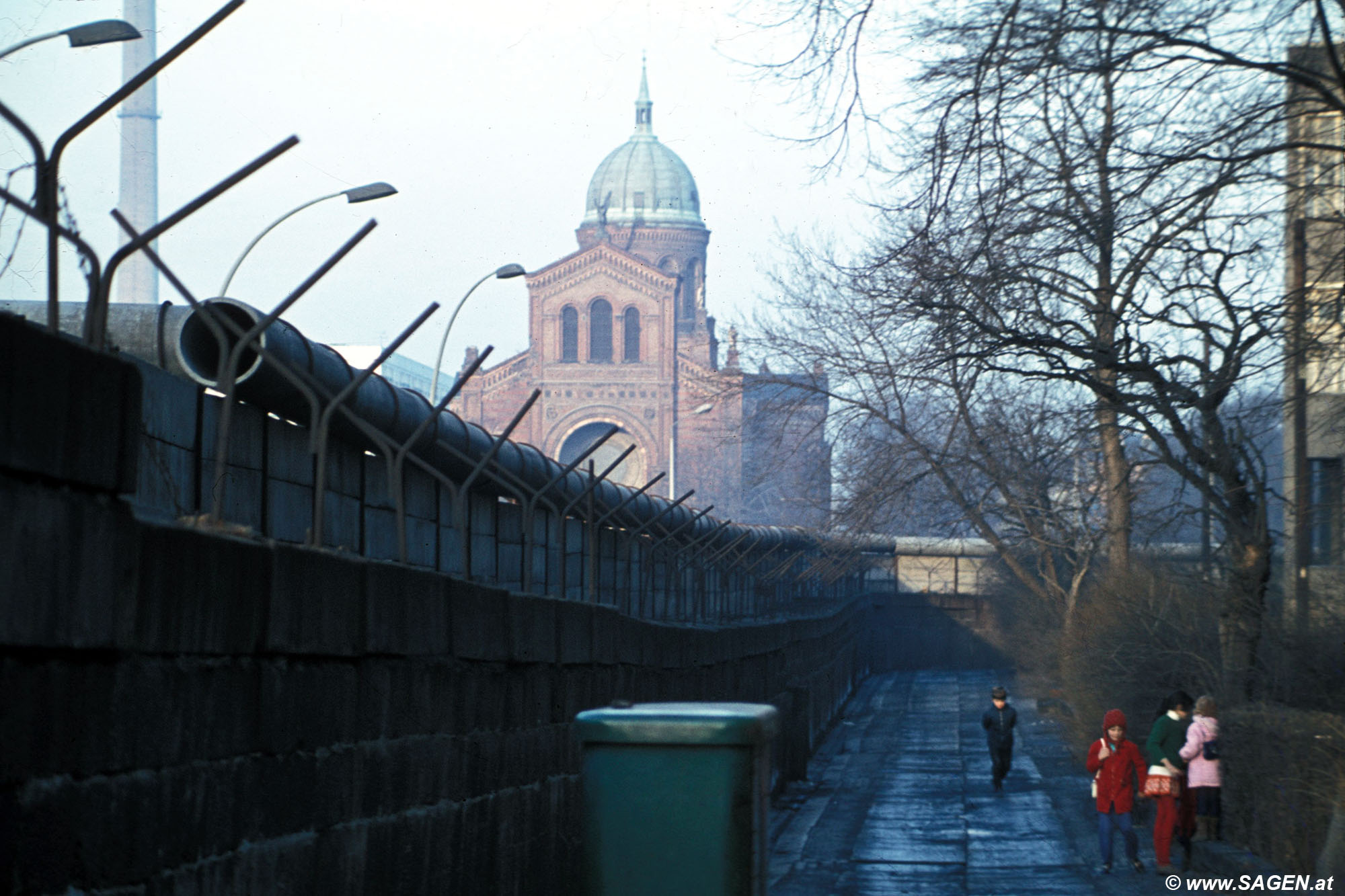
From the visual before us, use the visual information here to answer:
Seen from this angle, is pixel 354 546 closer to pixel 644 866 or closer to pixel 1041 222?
pixel 644 866

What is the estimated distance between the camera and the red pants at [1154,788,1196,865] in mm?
13344

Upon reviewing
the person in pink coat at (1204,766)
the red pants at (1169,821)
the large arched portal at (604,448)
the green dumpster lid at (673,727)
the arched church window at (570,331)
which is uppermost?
the arched church window at (570,331)

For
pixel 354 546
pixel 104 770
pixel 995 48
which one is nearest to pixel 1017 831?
pixel 354 546

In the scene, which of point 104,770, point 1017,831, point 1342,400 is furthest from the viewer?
point 1017,831

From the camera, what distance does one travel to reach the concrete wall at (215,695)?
3.46 m

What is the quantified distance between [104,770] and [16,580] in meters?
0.68

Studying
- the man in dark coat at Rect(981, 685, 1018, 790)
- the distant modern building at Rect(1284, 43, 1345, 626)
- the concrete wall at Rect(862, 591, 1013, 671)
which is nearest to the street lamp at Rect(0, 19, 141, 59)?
the distant modern building at Rect(1284, 43, 1345, 626)

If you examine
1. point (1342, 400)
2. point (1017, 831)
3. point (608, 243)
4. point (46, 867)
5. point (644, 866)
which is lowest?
point (1017, 831)

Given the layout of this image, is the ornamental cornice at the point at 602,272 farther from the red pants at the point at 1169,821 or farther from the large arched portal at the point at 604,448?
the red pants at the point at 1169,821

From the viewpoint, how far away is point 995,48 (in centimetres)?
840

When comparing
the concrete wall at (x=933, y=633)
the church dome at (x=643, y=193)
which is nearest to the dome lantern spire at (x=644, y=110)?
the church dome at (x=643, y=193)

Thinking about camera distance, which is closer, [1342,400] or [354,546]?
[354,546]

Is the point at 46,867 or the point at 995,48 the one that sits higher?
the point at 995,48

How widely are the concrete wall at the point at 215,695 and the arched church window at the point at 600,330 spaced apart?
7623cm
